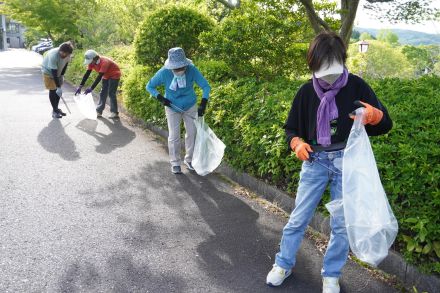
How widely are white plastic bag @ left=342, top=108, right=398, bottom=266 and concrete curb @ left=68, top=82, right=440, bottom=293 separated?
2.21 ft

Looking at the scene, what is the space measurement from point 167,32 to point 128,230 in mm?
6311

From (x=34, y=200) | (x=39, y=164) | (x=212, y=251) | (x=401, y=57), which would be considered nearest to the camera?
(x=212, y=251)

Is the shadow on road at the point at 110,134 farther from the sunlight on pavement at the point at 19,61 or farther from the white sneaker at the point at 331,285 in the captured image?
the sunlight on pavement at the point at 19,61

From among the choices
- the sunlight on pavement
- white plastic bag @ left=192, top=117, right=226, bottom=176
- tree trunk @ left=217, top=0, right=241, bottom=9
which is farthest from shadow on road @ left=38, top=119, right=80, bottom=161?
the sunlight on pavement

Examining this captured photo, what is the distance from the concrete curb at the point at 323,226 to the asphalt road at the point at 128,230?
0.16 m

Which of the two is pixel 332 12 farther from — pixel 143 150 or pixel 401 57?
pixel 401 57

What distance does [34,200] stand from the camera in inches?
185

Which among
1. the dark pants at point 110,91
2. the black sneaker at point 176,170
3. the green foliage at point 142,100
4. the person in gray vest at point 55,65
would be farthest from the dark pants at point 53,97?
the black sneaker at point 176,170

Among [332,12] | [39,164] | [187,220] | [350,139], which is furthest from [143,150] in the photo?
[332,12]

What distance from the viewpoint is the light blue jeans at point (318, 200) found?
278 centimetres

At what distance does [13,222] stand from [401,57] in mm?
80603

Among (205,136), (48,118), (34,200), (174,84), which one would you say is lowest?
(48,118)

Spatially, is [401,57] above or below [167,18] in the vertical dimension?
below

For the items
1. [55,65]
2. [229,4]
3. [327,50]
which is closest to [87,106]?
[55,65]
